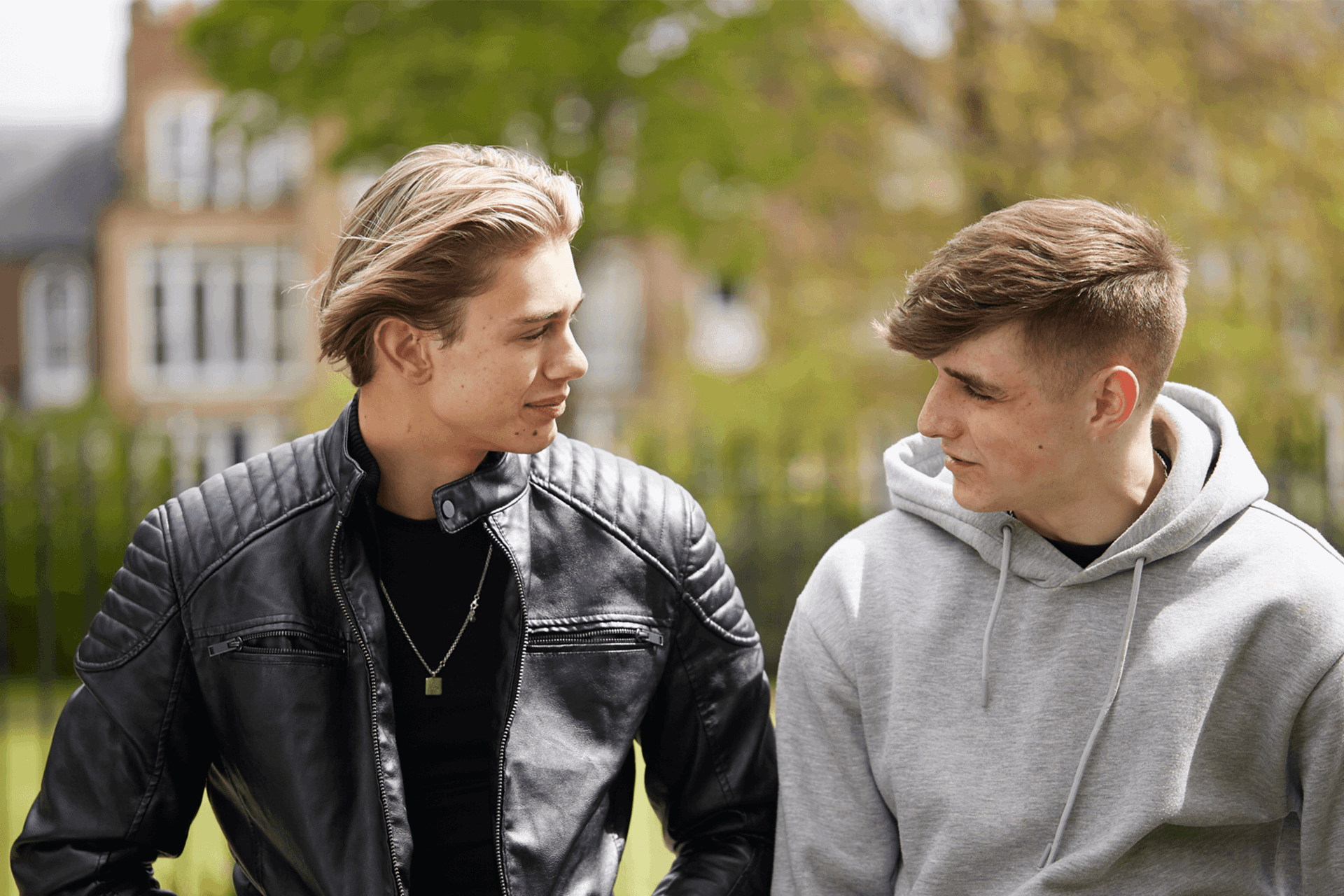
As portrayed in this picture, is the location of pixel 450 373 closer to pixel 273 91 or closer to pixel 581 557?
pixel 581 557

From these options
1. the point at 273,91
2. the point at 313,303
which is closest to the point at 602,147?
the point at 273,91

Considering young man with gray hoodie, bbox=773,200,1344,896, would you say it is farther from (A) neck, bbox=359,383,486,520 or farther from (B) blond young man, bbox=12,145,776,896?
(A) neck, bbox=359,383,486,520

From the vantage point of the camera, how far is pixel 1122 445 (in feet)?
6.81

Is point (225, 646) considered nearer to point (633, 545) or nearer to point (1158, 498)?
point (633, 545)

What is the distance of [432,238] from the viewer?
2045 millimetres

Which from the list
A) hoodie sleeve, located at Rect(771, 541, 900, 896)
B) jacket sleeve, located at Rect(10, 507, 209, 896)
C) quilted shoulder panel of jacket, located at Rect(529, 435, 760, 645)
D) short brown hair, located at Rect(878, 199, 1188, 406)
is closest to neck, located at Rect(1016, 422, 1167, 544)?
short brown hair, located at Rect(878, 199, 1188, 406)

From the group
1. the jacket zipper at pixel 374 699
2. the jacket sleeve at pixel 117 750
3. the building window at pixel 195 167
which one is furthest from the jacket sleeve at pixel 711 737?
the building window at pixel 195 167

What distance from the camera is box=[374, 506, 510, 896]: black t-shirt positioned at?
2.13m

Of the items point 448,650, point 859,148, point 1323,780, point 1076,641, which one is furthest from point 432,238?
point 859,148

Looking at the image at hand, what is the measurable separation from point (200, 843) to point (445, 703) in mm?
4013

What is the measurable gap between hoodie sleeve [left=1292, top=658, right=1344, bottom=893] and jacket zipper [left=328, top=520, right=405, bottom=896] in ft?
4.84

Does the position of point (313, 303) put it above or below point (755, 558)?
above

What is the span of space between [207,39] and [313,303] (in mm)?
10499

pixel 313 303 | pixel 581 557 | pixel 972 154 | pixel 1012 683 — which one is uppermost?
pixel 972 154
